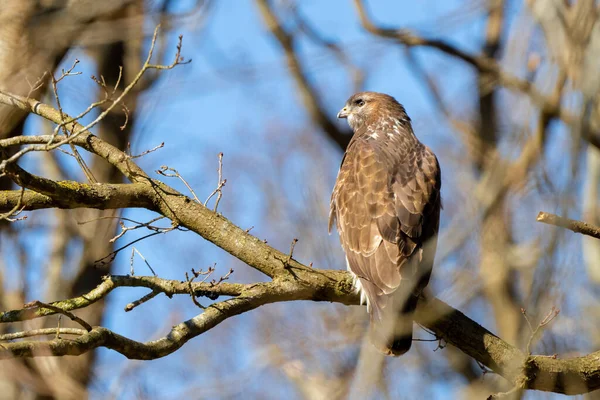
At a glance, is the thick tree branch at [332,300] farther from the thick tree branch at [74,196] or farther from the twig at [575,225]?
the twig at [575,225]

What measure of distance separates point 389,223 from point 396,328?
929 millimetres

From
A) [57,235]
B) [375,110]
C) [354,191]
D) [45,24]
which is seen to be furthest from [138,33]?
[57,235]

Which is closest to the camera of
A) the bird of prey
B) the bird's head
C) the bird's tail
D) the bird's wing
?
the bird's tail

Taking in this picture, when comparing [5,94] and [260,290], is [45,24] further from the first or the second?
[260,290]

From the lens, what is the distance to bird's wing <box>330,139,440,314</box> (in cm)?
530

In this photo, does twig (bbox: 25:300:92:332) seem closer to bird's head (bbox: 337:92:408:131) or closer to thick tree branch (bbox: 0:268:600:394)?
thick tree branch (bbox: 0:268:600:394)

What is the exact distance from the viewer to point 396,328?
4.89m

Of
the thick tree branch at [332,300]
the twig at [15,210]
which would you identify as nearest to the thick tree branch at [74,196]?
the twig at [15,210]

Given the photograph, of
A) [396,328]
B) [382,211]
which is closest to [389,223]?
[382,211]

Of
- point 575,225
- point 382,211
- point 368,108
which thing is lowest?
point 575,225

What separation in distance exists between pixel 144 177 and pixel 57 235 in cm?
552

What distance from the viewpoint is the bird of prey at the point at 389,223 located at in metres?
4.97

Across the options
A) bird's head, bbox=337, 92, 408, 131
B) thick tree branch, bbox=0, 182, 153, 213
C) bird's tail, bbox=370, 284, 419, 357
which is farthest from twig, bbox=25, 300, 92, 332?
bird's head, bbox=337, 92, 408, 131

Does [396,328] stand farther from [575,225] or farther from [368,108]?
[368,108]
